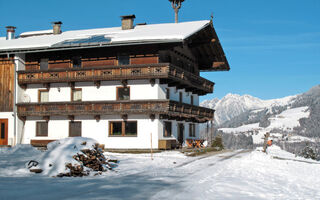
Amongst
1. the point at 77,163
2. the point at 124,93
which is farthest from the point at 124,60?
the point at 77,163

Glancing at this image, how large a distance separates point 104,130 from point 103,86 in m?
3.74

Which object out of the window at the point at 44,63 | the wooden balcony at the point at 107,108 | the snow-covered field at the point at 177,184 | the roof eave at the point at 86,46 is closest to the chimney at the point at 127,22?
Result: the roof eave at the point at 86,46

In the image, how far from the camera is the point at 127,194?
11.0 m

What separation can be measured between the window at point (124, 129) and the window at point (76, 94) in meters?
4.07

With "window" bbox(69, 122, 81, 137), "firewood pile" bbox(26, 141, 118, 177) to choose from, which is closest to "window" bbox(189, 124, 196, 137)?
"window" bbox(69, 122, 81, 137)

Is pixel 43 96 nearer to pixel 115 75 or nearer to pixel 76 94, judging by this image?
pixel 76 94

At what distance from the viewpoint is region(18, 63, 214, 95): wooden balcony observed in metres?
31.1

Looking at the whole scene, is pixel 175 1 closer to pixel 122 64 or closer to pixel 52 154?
pixel 122 64

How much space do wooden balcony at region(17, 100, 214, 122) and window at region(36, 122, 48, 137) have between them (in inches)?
49.1

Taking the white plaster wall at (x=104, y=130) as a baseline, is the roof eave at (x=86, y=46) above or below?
above

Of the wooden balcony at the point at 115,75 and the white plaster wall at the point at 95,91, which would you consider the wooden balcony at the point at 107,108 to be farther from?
the wooden balcony at the point at 115,75

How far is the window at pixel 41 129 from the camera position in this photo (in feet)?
115

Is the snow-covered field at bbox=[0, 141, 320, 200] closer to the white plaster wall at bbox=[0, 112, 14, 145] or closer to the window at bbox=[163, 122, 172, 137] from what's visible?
the window at bbox=[163, 122, 172, 137]

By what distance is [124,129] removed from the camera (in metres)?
32.8
